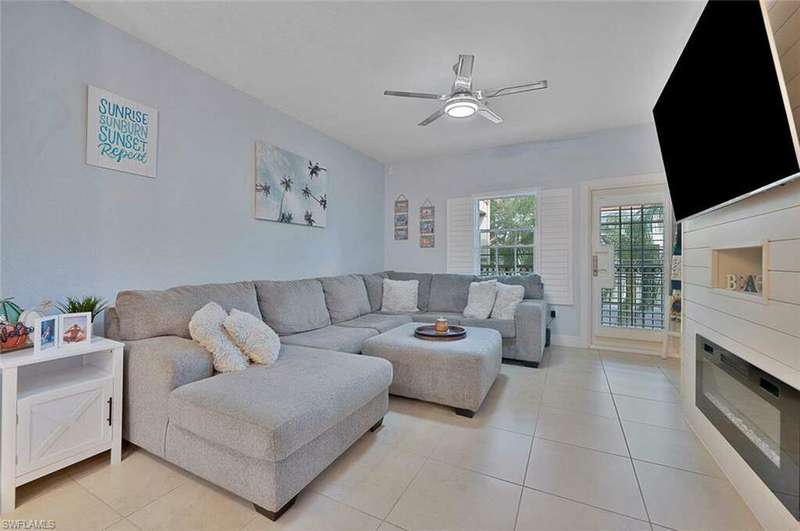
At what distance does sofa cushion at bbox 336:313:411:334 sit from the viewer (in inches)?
129

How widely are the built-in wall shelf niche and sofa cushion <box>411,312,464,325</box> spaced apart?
2163 mm

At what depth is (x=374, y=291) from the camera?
421 cm

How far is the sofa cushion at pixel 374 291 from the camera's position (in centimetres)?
416

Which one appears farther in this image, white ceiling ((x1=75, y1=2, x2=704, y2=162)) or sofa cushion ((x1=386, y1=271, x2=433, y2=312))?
sofa cushion ((x1=386, y1=271, x2=433, y2=312))

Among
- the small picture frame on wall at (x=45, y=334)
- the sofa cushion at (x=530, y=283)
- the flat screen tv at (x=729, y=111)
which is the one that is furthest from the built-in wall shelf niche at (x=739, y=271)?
the small picture frame on wall at (x=45, y=334)

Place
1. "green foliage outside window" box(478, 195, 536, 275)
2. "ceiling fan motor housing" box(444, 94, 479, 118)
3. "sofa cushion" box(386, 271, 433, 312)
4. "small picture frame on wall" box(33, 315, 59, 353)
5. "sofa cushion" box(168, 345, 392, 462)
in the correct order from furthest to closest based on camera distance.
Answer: "green foliage outside window" box(478, 195, 536, 275) < "sofa cushion" box(386, 271, 433, 312) < "ceiling fan motor housing" box(444, 94, 479, 118) < "small picture frame on wall" box(33, 315, 59, 353) < "sofa cushion" box(168, 345, 392, 462)

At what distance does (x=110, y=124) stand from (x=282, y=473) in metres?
2.30

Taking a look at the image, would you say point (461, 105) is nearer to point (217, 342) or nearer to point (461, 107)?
point (461, 107)

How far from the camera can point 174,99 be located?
249 centimetres

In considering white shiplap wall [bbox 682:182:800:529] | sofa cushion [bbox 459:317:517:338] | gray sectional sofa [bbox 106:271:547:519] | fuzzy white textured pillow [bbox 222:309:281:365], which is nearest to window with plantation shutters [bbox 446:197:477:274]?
sofa cushion [bbox 459:317:517:338]

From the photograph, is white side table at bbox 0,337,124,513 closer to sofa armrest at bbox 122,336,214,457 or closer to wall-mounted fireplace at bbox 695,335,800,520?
sofa armrest at bbox 122,336,214,457

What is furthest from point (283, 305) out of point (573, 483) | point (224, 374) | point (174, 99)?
point (573, 483)

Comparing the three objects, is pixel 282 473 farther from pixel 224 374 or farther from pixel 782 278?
pixel 782 278

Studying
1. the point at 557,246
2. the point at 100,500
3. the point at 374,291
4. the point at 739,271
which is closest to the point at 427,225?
the point at 374,291
